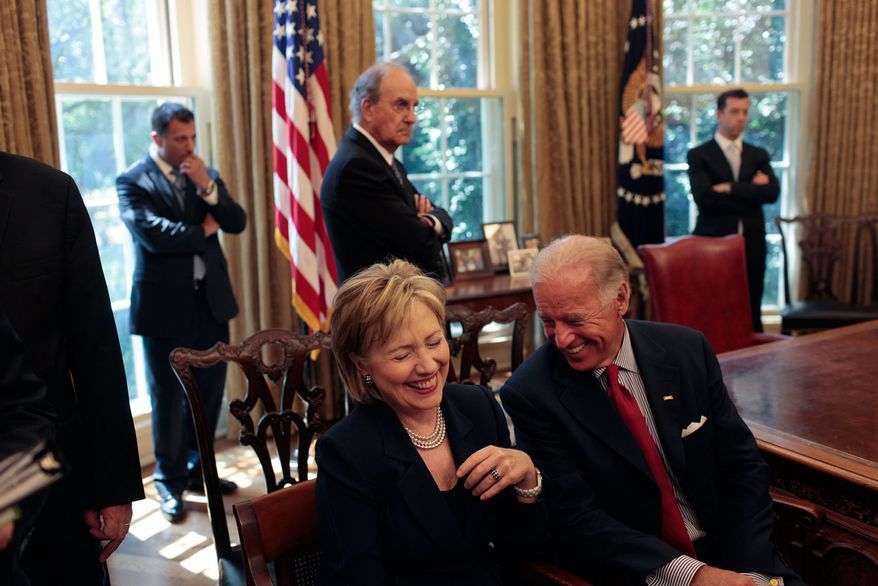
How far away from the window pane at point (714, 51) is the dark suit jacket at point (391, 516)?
4551 millimetres

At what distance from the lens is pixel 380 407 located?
1.65 metres

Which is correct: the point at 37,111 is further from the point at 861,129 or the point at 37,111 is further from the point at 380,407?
the point at 861,129

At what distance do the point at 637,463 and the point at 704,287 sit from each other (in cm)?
157

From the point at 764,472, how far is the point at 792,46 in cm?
451

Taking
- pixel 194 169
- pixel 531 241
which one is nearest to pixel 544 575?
pixel 194 169

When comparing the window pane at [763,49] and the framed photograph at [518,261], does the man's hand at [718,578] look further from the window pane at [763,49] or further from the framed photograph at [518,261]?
the window pane at [763,49]

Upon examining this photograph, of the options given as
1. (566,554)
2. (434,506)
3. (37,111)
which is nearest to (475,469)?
(434,506)

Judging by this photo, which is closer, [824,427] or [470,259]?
[824,427]

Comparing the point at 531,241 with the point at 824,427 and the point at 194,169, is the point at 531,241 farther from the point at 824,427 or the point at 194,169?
the point at 824,427

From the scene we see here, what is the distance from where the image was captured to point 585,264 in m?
1.81

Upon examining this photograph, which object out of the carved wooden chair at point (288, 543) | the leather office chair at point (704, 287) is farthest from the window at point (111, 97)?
the carved wooden chair at point (288, 543)

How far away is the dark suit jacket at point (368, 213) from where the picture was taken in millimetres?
2949

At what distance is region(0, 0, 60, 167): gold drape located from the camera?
10.1ft

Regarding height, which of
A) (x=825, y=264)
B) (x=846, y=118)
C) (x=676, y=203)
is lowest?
(x=825, y=264)
